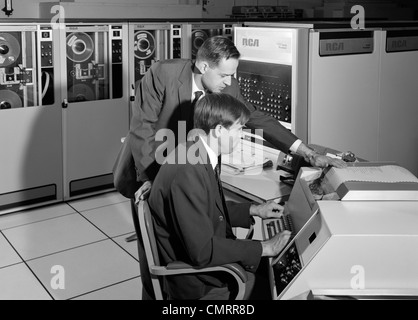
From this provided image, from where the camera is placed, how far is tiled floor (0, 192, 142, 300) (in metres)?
2.96

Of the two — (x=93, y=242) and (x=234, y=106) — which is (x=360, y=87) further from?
(x=93, y=242)

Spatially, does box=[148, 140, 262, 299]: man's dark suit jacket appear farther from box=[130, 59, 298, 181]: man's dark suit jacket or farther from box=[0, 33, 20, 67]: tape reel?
box=[0, 33, 20, 67]: tape reel

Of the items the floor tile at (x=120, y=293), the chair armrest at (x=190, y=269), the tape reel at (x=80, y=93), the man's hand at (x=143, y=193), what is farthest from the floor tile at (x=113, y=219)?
the chair armrest at (x=190, y=269)

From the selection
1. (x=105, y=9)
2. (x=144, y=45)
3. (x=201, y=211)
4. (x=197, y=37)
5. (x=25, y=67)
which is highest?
(x=105, y=9)

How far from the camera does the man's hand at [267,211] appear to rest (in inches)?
82.5

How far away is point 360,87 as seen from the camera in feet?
10.1

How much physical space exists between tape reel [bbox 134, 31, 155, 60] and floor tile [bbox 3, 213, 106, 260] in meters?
1.71

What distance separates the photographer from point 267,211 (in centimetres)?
211

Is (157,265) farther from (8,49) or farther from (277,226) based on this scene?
(8,49)

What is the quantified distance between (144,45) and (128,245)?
6.93 ft

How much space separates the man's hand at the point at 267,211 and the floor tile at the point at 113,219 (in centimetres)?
194

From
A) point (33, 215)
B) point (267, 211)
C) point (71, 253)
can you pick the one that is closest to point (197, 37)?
point (33, 215)

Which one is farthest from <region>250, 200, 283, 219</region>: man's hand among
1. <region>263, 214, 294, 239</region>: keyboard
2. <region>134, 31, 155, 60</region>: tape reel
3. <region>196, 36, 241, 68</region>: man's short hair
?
<region>134, 31, 155, 60</region>: tape reel

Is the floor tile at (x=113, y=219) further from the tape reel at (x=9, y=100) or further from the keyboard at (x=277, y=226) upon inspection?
the keyboard at (x=277, y=226)
